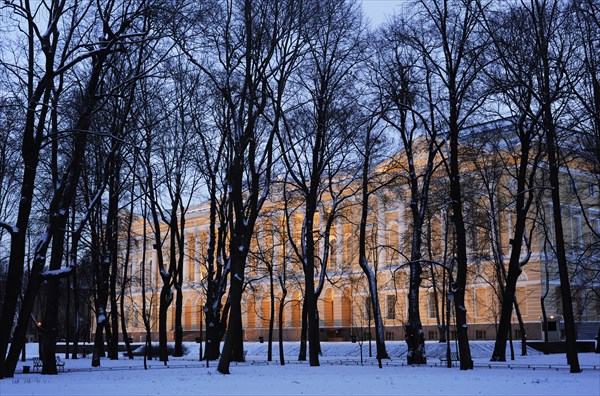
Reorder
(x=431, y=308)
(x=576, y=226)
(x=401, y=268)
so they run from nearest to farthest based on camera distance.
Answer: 1. (x=401, y=268)
2. (x=576, y=226)
3. (x=431, y=308)

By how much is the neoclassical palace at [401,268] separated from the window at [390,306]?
0.11 meters

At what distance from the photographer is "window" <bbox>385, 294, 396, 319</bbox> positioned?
233 ft

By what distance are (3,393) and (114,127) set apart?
49.6 feet

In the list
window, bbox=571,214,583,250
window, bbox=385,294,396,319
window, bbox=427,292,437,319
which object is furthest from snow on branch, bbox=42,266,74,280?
window, bbox=427,292,437,319

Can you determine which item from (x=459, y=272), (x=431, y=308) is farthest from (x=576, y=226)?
(x=459, y=272)

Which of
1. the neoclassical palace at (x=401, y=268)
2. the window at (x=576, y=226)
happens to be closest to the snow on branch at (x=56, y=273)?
the neoclassical palace at (x=401, y=268)

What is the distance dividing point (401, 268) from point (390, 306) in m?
14.4

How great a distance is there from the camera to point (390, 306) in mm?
72688

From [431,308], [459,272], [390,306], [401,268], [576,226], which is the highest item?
[576,226]

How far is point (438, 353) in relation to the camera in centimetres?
4938

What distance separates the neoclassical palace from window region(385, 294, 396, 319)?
0.11 metres

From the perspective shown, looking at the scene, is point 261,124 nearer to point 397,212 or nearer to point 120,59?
point 120,59

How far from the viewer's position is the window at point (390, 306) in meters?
71.1

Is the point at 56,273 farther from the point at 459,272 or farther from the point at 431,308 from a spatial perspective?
the point at 431,308
